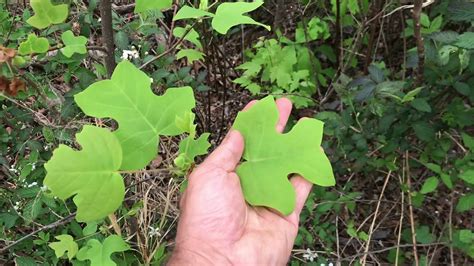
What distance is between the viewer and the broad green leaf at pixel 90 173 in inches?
44.9

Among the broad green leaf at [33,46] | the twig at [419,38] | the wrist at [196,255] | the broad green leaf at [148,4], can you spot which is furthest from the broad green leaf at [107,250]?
the twig at [419,38]

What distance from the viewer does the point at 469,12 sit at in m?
1.69

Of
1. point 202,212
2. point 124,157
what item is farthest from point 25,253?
point 124,157

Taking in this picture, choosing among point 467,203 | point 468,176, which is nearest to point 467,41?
point 468,176

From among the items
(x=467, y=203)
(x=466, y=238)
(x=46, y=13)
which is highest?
(x=46, y=13)

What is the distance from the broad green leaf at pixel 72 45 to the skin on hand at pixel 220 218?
517 mm

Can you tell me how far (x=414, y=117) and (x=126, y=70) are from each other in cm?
135

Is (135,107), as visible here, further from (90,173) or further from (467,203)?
(467,203)

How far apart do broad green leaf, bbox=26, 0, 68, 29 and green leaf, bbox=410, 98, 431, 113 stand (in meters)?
1.38

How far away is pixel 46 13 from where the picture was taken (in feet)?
→ 4.34

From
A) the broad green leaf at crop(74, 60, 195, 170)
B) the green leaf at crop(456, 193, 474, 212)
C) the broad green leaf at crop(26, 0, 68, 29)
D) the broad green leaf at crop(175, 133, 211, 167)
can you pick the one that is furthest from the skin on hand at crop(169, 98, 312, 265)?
the green leaf at crop(456, 193, 474, 212)

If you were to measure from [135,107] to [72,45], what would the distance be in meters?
0.29

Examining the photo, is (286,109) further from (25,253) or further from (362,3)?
(25,253)

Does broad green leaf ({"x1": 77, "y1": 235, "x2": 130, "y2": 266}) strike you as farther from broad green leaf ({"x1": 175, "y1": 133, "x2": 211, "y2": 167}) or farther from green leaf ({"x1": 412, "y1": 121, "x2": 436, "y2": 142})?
green leaf ({"x1": 412, "y1": 121, "x2": 436, "y2": 142})
